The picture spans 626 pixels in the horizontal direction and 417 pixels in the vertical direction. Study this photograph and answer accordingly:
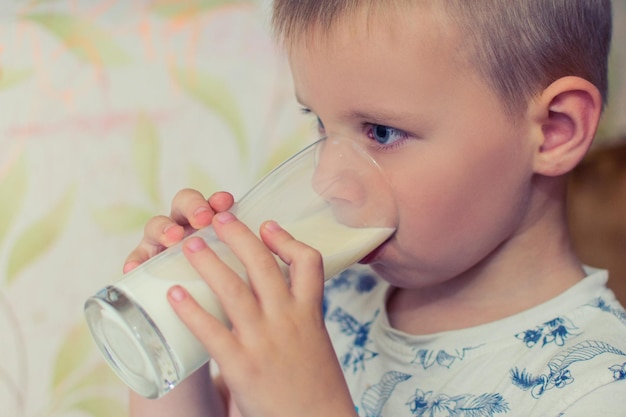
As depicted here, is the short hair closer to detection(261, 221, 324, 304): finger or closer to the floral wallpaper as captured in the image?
detection(261, 221, 324, 304): finger

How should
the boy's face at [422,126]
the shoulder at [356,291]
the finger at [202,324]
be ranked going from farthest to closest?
the shoulder at [356,291] < the boy's face at [422,126] < the finger at [202,324]

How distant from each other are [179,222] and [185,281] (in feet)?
0.67

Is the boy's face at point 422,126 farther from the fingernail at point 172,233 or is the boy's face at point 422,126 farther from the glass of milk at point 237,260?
the fingernail at point 172,233

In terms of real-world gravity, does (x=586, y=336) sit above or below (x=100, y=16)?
below

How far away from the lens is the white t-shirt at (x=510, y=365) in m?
Result: 0.76

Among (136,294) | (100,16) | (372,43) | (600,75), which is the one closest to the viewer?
(136,294)

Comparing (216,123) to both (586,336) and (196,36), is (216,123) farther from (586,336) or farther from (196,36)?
(586,336)

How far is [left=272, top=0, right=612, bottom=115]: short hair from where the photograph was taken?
747 mm

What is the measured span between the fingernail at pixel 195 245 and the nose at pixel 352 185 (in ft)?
0.47

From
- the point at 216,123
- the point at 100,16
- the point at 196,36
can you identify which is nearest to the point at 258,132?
the point at 216,123

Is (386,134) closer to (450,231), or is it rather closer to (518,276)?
(450,231)

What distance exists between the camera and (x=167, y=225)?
0.79m

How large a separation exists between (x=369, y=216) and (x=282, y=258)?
0.13m

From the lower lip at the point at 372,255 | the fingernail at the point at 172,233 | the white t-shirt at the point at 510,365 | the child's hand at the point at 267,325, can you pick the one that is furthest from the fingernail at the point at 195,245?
the white t-shirt at the point at 510,365
